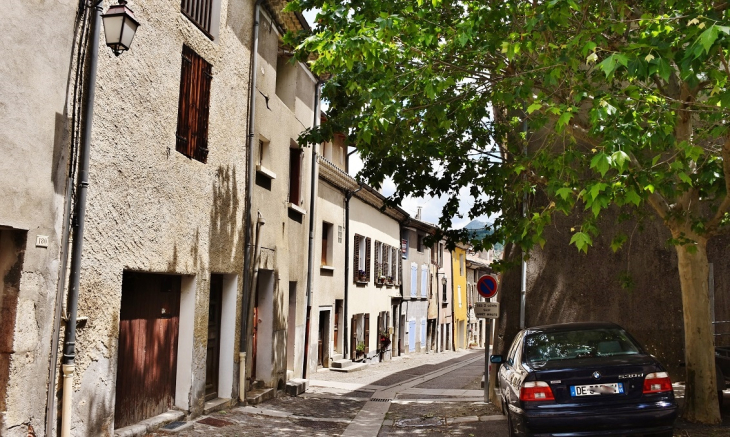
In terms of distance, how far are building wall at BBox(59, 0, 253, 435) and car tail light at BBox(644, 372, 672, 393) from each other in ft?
19.4

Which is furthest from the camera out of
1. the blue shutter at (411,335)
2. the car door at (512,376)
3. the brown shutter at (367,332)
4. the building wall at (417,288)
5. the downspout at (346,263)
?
the blue shutter at (411,335)

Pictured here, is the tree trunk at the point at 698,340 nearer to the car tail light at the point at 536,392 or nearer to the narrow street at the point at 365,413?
the narrow street at the point at 365,413

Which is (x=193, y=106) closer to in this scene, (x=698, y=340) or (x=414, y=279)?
(x=698, y=340)

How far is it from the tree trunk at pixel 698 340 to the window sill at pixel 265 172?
7.35 m

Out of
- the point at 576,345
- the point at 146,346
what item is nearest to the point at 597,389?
the point at 576,345

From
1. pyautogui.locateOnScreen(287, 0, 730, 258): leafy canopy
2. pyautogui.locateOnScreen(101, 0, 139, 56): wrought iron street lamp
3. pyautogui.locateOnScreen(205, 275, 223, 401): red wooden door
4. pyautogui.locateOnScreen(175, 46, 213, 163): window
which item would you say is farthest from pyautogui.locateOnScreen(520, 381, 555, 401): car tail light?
pyautogui.locateOnScreen(205, 275, 223, 401): red wooden door

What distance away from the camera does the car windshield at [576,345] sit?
8000 mm

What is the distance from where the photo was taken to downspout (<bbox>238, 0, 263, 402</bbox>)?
1209cm

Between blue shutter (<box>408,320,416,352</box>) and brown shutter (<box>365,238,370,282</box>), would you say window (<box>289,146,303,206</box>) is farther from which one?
blue shutter (<box>408,320,416,352</box>)

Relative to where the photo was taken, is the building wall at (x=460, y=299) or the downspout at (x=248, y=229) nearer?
the downspout at (x=248, y=229)

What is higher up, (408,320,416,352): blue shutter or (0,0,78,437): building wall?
(0,0,78,437): building wall

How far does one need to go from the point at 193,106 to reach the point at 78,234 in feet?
12.1

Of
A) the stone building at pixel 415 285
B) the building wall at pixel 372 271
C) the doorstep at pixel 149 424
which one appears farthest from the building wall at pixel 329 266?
the doorstep at pixel 149 424

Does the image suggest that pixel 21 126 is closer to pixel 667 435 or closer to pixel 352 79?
pixel 352 79
